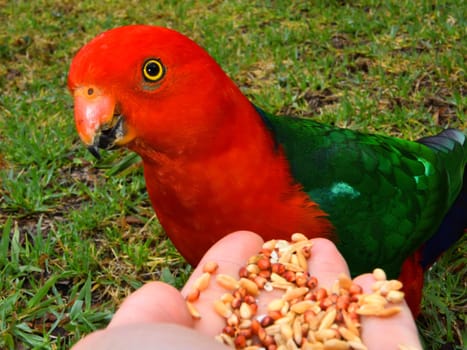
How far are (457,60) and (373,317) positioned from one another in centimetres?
273

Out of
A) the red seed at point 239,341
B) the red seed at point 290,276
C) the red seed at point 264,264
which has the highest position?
the red seed at point 264,264

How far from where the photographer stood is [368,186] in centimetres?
227

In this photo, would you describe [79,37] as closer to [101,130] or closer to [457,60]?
[457,60]

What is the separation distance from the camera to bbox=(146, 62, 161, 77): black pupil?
180 cm

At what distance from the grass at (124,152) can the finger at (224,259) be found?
2.77 ft

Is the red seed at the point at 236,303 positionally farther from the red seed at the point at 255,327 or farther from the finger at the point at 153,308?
the finger at the point at 153,308

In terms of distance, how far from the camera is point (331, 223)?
2.17 metres

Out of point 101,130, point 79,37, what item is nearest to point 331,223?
point 101,130

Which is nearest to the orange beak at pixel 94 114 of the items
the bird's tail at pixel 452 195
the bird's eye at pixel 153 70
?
the bird's eye at pixel 153 70

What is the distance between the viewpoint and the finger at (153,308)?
1.41 m

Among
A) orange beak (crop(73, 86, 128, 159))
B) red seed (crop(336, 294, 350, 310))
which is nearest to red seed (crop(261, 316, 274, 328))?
red seed (crop(336, 294, 350, 310))

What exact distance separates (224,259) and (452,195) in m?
1.24

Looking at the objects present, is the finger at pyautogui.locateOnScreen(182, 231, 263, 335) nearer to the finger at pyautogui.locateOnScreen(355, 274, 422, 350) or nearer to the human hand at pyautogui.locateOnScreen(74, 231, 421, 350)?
the human hand at pyautogui.locateOnScreen(74, 231, 421, 350)

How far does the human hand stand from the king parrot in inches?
6.1
